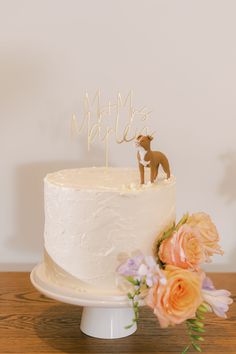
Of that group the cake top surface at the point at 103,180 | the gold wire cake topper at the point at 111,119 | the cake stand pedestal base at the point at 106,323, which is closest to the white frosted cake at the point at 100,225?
the cake top surface at the point at 103,180

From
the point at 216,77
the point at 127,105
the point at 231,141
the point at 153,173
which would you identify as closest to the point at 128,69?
the point at 127,105

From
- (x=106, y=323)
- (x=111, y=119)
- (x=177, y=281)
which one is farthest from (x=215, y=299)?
(x=111, y=119)

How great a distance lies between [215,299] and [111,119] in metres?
0.65

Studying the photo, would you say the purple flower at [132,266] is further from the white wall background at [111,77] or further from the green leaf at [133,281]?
the white wall background at [111,77]

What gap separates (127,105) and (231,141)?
32 cm

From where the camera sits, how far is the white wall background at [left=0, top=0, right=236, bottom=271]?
1500 mm

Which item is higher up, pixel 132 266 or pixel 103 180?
pixel 103 180

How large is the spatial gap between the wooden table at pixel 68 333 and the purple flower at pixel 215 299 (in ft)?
0.32

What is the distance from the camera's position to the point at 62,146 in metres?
1.54

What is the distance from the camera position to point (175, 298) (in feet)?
3.34

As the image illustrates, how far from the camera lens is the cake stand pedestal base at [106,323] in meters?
1.17

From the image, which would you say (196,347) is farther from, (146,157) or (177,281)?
(146,157)

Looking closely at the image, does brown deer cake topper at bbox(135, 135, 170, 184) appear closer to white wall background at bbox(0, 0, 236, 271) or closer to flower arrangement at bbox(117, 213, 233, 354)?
flower arrangement at bbox(117, 213, 233, 354)

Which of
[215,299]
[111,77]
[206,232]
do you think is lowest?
[215,299]
